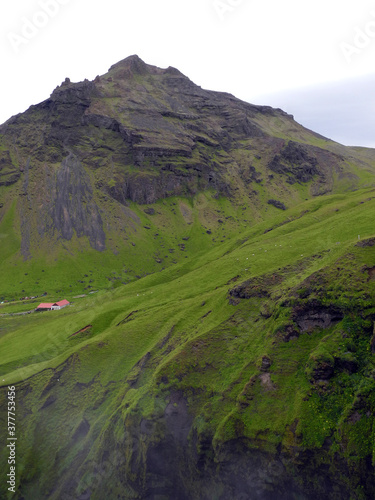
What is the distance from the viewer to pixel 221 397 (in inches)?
1913

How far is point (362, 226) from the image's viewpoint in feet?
294

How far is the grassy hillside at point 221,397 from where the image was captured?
39188mm

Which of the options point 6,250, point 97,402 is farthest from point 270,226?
point 6,250

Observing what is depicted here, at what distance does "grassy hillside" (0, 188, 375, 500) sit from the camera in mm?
39188

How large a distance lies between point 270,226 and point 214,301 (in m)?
91.0
